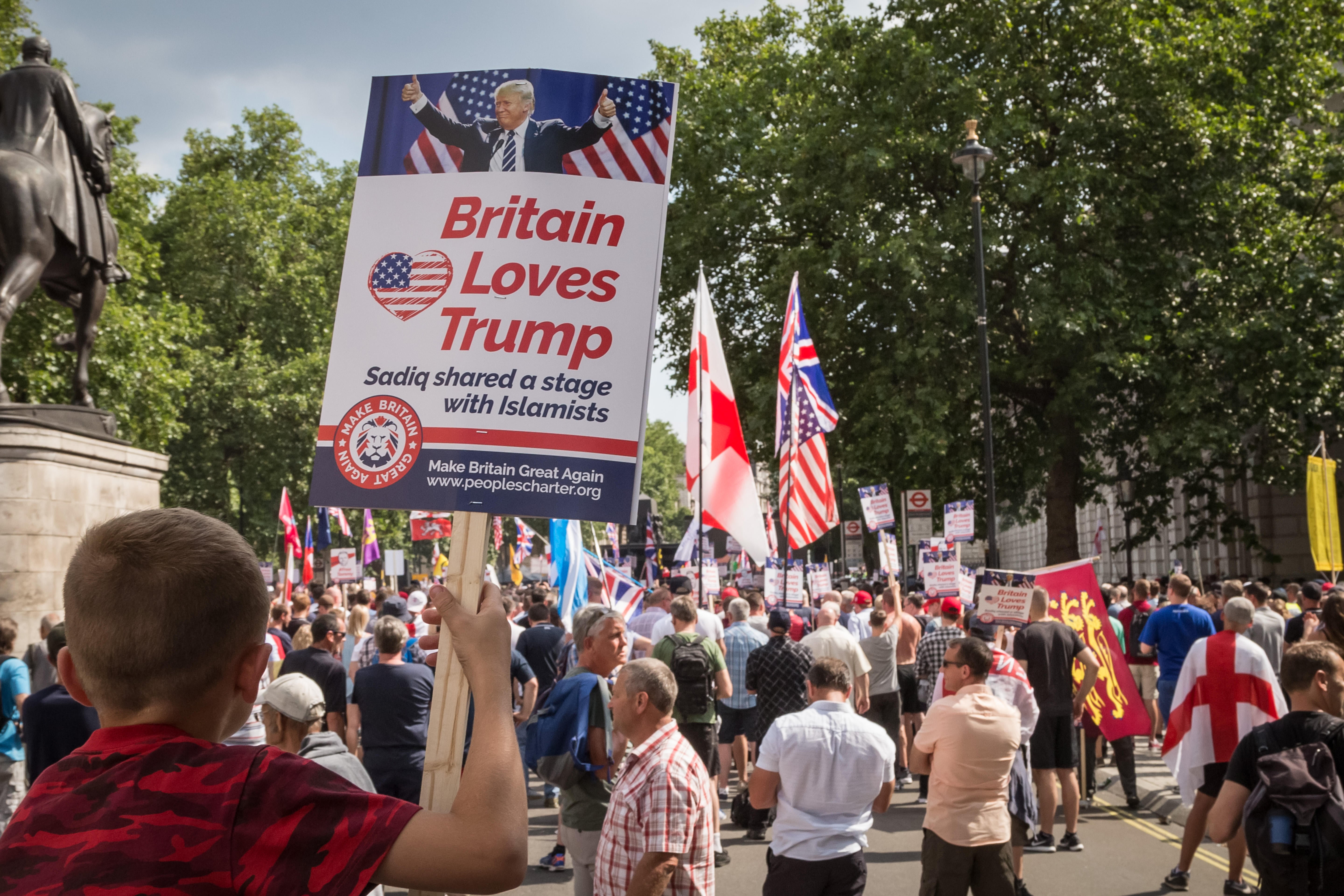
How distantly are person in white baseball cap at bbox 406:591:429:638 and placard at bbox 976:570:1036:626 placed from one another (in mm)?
5861

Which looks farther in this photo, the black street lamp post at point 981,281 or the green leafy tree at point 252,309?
the green leafy tree at point 252,309

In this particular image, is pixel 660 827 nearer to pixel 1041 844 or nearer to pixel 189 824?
pixel 189 824

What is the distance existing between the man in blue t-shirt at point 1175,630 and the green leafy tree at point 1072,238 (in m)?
9.40

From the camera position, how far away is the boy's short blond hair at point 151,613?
1.63 meters

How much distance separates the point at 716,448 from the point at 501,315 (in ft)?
31.2

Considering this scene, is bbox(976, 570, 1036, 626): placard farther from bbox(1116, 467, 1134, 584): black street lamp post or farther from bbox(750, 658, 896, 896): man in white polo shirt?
bbox(1116, 467, 1134, 584): black street lamp post

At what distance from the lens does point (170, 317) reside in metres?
33.6

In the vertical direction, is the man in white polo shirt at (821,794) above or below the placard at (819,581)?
below

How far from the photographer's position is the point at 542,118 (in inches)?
119

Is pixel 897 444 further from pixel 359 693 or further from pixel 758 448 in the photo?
pixel 359 693

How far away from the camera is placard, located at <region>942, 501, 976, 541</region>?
62.5ft

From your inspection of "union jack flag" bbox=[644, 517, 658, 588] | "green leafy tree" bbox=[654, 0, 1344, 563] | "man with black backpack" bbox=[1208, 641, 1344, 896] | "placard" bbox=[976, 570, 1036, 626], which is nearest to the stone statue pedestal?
"placard" bbox=[976, 570, 1036, 626]

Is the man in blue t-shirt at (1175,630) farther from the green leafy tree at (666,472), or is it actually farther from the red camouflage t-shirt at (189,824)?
the green leafy tree at (666,472)

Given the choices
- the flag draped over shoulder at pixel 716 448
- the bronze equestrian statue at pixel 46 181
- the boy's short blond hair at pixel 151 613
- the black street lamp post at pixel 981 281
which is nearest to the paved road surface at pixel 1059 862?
the flag draped over shoulder at pixel 716 448
